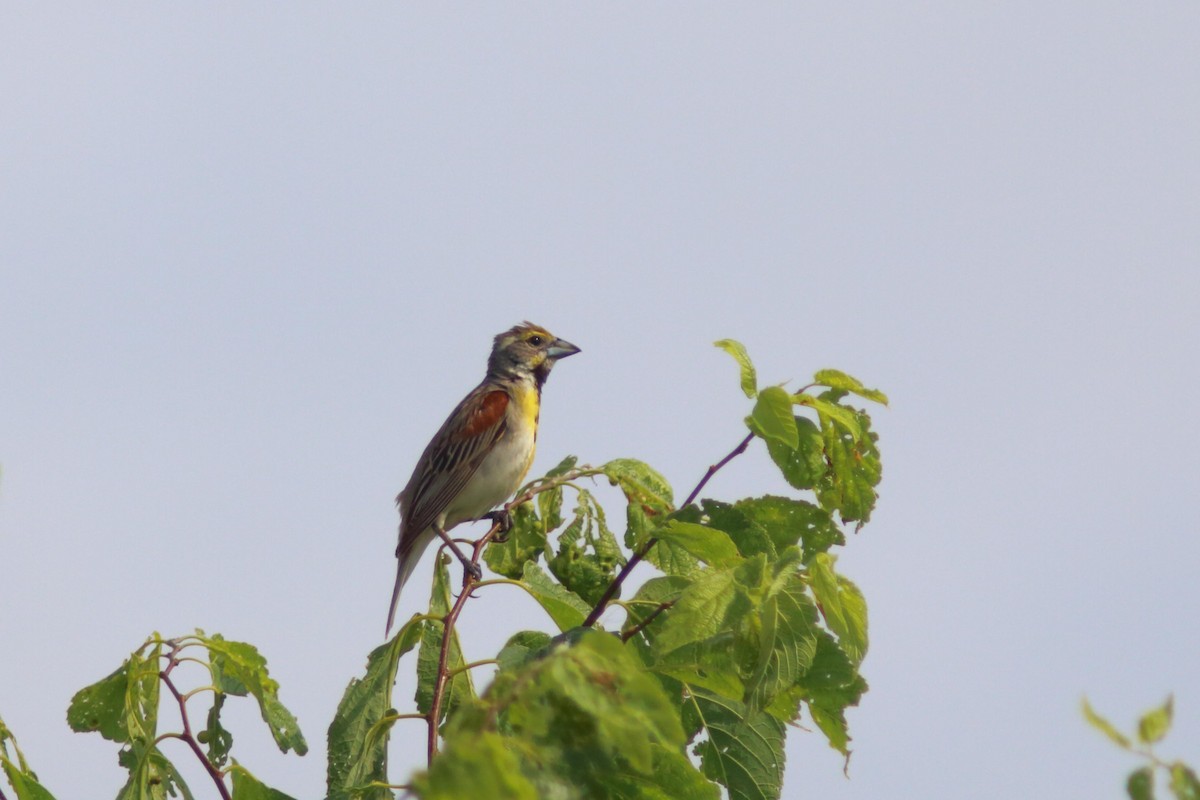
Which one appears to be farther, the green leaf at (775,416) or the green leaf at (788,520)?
the green leaf at (788,520)

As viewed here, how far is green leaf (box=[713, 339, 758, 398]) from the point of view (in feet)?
14.4

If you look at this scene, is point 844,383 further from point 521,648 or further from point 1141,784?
point 1141,784

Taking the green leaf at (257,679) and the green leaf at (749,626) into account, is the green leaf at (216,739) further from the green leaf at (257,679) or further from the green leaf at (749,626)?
the green leaf at (749,626)

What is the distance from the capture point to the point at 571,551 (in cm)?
521

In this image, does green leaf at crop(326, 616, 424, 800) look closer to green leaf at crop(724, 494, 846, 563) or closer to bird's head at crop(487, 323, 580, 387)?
green leaf at crop(724, 494, 846, 563)

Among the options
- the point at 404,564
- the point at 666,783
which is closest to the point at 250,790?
the point at 666,783

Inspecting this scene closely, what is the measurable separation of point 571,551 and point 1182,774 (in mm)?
3385

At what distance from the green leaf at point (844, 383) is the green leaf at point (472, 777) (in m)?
2.65

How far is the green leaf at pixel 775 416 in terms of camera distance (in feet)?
14.2

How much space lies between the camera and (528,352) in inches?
447

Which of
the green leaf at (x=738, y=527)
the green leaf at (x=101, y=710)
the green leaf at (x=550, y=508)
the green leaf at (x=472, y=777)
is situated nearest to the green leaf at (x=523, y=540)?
the green leaf at (x=550, y=508)

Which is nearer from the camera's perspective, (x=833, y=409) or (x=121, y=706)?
(x=833, y=409)

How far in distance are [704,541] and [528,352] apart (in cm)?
713

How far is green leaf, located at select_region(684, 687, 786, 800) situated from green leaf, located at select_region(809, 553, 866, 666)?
0.64 m
